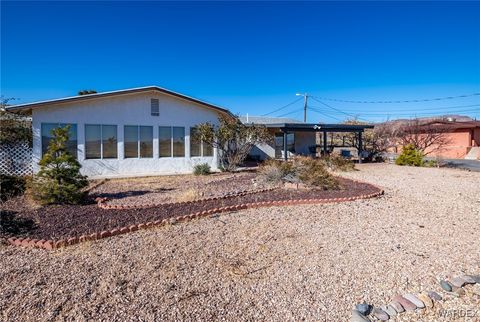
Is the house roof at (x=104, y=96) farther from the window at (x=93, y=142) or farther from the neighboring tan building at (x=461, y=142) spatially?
the neighboring tan building at (x=461, y=142)

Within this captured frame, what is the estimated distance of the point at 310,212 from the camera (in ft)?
22.2

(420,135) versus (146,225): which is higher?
(420,135)

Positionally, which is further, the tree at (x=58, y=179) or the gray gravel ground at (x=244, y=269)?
the tree at (x=58, y=179)

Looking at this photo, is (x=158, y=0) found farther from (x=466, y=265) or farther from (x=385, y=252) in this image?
(x=466, y=265)

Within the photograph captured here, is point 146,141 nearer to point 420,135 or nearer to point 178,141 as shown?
point 178,141

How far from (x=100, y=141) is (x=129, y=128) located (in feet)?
4.30

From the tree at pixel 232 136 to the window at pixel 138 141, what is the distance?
7.05 feet

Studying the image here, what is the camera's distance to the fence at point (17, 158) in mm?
12094

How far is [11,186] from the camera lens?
8.72m

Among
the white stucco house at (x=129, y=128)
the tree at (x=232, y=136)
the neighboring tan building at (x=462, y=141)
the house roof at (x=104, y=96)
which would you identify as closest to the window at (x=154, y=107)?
the white stucco house at (x=129, y=128)

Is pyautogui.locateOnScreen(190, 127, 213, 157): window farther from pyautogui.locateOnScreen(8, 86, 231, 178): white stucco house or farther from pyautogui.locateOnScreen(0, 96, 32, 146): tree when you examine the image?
pyautogui.locateOnScreen(0, 96, 32, 146): tree

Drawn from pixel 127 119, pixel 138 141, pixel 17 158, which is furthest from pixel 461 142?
pixel 17 158

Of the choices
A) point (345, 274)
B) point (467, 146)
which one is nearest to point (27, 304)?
point (345, 274)

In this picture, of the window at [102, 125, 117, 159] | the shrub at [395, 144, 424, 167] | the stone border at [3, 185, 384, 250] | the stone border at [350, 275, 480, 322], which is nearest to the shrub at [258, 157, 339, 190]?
the stone border at [3, 185, 384, 250]
